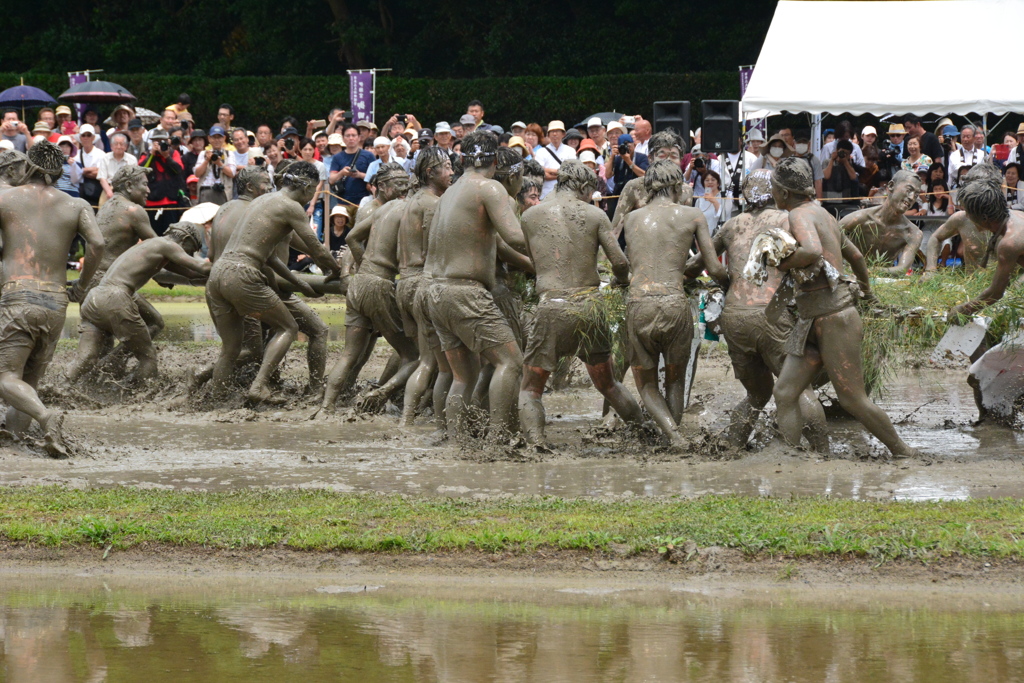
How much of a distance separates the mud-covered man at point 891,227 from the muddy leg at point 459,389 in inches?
125

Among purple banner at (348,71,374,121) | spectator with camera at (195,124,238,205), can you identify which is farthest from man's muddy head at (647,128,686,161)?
purple banner at (348,71,374,121)

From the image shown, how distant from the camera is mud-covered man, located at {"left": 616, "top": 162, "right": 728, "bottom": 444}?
8406mm

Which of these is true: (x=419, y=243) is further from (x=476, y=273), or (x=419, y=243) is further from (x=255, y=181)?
(x=255, y=181)

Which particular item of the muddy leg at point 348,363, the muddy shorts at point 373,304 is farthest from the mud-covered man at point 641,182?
the muddy leg at point 348,363

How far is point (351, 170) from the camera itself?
16.6 metres

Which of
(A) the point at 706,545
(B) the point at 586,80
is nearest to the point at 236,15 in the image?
(B) the point at 586,80

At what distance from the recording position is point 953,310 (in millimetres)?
8516

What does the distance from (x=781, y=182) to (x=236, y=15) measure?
88.9 feet

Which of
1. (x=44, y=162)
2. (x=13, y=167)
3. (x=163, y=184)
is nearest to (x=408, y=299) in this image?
(x=44, y=162)

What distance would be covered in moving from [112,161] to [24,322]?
9.22m

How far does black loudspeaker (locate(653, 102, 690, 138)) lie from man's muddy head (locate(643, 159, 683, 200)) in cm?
897

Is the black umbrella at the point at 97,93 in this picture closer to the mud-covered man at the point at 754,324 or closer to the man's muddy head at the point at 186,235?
the man's muddy head at the point at 186,235

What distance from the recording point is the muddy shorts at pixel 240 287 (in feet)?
33.8

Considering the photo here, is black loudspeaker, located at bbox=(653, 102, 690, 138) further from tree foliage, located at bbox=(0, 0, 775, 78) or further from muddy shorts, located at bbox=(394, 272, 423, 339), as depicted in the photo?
tree foliage, located at bbox=(0, 0, 775, 78)
